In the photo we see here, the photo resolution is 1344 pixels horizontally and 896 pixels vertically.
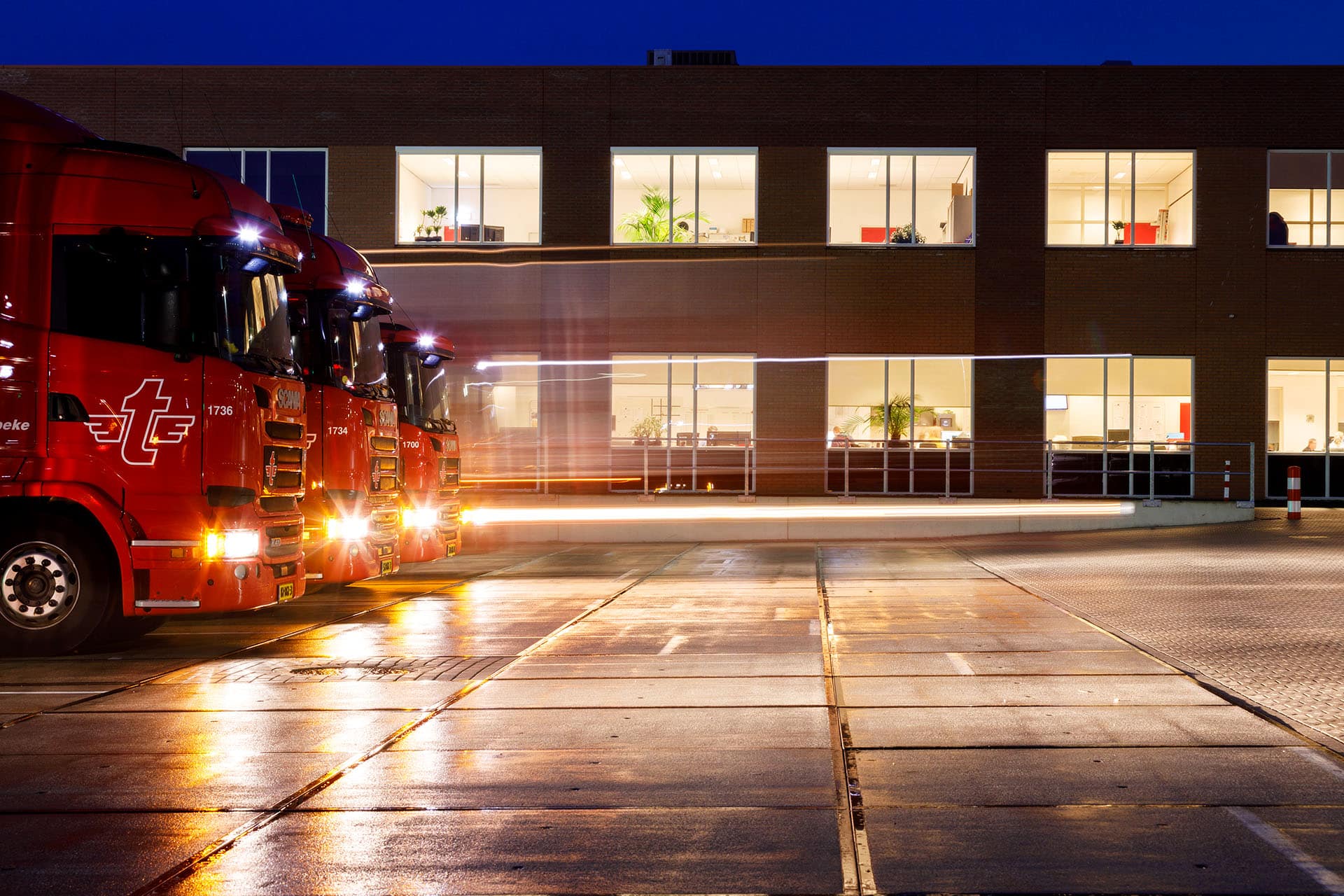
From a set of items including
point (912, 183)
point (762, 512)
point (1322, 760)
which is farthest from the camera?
point (912, 183)

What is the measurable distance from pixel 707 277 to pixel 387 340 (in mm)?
13135

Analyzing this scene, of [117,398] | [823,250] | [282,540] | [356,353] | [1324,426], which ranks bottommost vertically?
[282,540]

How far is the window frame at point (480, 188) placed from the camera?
29500 mm

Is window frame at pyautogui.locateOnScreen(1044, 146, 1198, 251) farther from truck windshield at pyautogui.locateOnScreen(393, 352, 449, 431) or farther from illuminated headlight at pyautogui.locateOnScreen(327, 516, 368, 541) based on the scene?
illuminated headlight at pyautogui.locateOnScreen(327, 516, 368, 541)

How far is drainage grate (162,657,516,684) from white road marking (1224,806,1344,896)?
216 inches

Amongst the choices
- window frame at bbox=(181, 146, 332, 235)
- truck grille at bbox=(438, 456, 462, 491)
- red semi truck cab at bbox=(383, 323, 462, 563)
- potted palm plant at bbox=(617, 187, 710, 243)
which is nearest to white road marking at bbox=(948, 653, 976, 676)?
red semi truck cab at bbox=(383, 323, 462, 563)

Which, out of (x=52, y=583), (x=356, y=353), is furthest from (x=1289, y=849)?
(x=356, y=353)

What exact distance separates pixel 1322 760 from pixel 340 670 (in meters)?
6.77

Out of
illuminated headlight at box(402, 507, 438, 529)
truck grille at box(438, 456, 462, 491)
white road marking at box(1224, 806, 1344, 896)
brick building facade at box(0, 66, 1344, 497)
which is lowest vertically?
white road marking at box(1224, 806, 1344, 896)

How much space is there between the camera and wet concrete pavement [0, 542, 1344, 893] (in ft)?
16.2

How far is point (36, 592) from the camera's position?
1044cm

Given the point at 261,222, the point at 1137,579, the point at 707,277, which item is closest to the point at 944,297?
the point at 707,277

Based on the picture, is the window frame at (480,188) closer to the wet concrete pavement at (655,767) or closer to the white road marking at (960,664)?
the wet concrete pavement at (655,767)

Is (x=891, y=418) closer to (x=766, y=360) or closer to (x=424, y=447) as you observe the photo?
(x=766, y=360)
